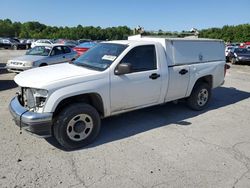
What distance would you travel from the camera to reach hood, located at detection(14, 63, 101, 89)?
3.87 m

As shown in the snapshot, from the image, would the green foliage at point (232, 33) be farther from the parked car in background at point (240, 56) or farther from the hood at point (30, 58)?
the hood at point (30, 58)

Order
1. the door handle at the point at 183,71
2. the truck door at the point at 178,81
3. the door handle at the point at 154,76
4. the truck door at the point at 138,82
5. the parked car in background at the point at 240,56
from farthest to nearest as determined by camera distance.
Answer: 1. the parked car in background at the point at 240,56
2. the door handle at the point at 183,71
3. the truck door at the point at 178,81
4. the door handle at the point at 154,76
5. the truck door at the point at 138,82

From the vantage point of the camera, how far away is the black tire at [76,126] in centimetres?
402

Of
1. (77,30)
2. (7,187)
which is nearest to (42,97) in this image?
(7,187)

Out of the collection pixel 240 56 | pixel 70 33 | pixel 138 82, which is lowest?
pixel 240 56

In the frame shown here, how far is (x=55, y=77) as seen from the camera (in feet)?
13.3

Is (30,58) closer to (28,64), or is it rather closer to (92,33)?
(28,64)

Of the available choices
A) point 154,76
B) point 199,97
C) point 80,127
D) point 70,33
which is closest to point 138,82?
point 154,76

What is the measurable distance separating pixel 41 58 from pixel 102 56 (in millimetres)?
6776

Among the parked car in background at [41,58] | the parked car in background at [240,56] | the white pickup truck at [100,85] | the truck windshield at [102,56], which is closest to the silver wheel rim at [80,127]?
the white pickup truck at [100,85]

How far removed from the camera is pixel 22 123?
3.88 metres

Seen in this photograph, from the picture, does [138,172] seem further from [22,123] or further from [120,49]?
[120,49]

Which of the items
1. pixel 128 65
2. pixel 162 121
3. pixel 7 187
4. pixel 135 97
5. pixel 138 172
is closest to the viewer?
pixel 7 187

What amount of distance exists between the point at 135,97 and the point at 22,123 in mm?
2061
